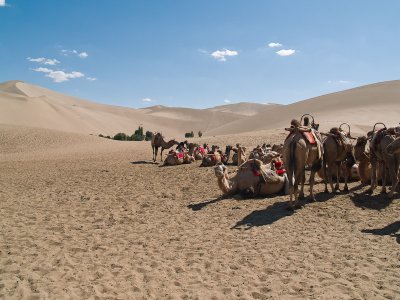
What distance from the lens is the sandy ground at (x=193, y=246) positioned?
5.26 metres

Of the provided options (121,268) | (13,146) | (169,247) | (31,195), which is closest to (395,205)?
(169,247)

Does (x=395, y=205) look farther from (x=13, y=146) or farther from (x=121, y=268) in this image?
(x=13, y=146)

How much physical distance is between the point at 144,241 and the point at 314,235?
3136mm

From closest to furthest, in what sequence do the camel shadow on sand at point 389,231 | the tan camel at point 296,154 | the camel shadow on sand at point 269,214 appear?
the camel shadow on sand at point 389,231, the camel shadow on sand at point 269,214, the tan camel at point 296,154

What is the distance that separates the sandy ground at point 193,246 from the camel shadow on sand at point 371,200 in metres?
0.02

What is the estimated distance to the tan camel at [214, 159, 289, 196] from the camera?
10461 millimetres

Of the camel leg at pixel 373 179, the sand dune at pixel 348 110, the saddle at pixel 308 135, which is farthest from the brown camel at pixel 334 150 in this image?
the sand dune at pixel 348 110

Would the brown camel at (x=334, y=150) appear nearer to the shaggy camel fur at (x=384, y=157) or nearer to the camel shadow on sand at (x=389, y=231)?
the shaggy camel fur at (x=384, y=157)

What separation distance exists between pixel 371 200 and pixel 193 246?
4984 mm

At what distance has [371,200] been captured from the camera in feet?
31.0

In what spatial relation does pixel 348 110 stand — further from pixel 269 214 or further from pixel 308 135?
pixel 269 214

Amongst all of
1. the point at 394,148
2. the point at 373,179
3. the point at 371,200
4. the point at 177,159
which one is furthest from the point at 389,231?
the point at 177,159

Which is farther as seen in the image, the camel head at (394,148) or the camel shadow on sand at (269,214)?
the camel head at (394,148)

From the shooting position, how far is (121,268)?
19.7 ft
